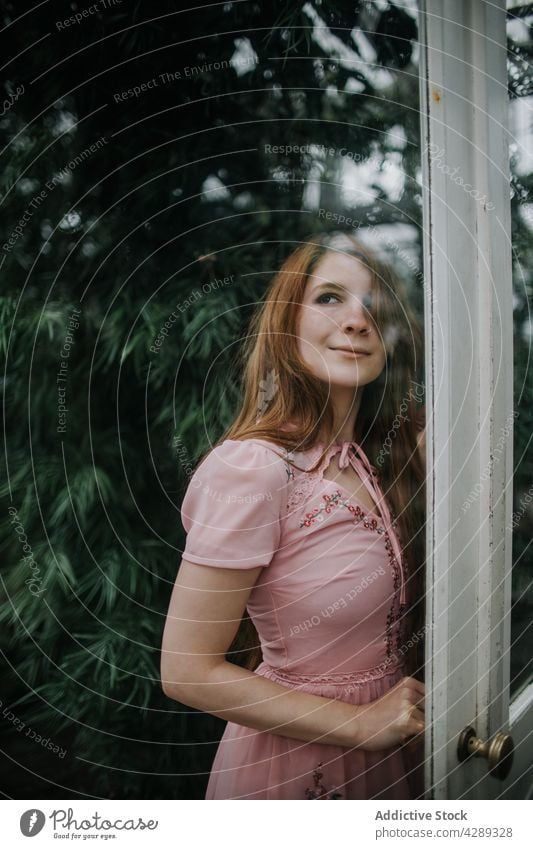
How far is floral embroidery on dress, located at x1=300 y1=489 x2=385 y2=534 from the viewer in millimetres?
587

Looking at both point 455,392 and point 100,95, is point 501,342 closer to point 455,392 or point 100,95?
point 455,392

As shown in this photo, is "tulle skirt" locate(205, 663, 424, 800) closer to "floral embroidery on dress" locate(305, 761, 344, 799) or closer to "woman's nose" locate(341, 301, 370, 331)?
"floral embroidery on dress" locate(305, 761, 344, 799)

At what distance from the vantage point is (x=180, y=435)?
65 cm

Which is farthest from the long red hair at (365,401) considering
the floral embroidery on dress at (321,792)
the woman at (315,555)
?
the floral embroidery on dress at (321,792)

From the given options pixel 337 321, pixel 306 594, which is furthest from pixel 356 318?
pixel 306 594

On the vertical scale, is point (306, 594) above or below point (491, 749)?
above

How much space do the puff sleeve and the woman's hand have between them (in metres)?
0.19

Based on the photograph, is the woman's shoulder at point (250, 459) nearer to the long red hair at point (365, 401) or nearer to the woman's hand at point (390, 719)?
the long red hair at point (365, 401)

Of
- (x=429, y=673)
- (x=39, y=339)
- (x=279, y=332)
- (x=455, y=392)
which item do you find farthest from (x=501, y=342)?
(x=39, y=339)

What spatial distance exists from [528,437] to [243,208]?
381 mm

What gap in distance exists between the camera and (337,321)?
24.1 inches

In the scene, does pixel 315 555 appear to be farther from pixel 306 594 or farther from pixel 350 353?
pixel 350 353

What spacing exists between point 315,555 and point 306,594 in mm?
36

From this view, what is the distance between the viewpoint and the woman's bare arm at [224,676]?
55cm
